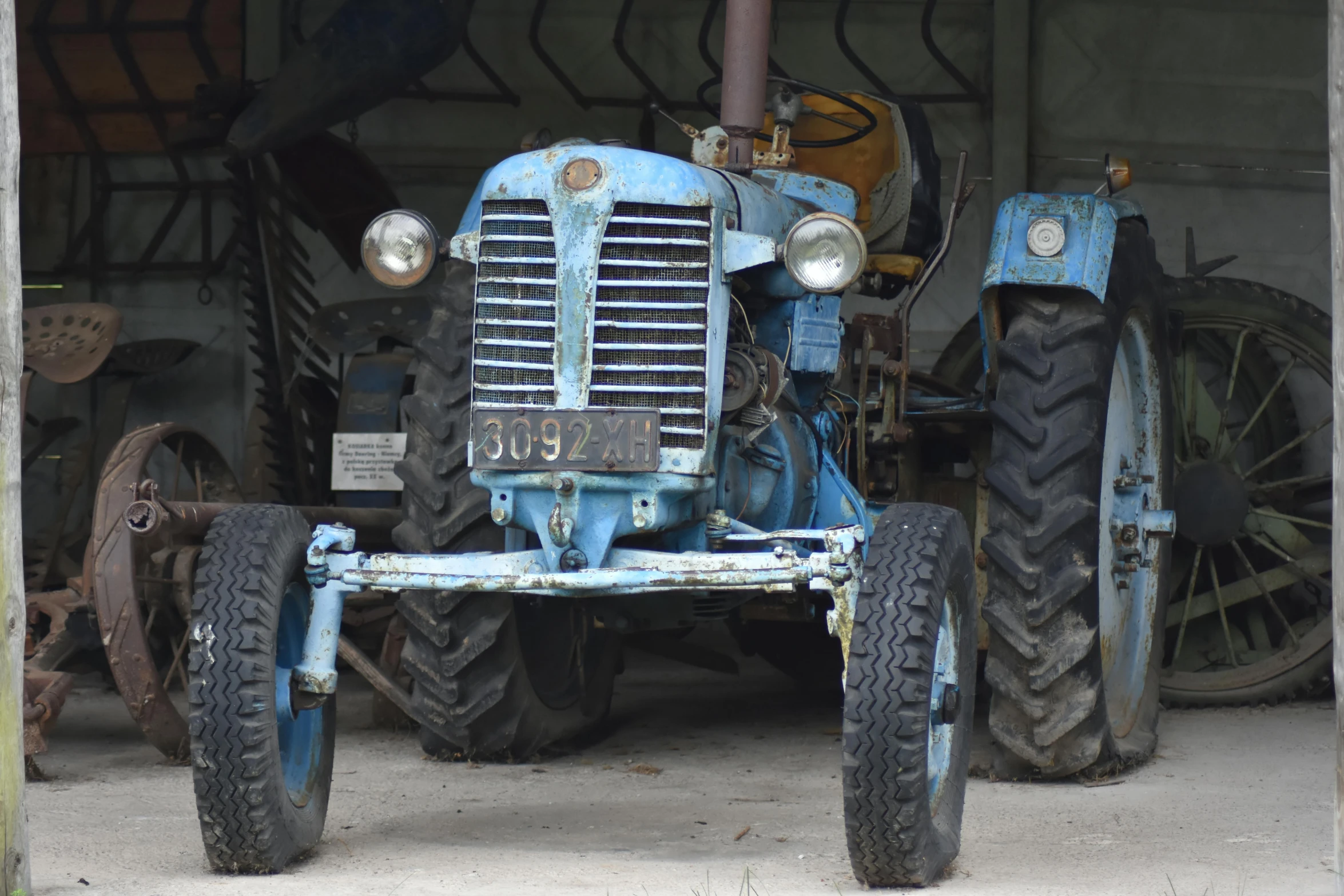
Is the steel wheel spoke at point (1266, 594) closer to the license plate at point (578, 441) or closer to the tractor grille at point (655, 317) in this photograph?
the tractor grille at point (655, 317)

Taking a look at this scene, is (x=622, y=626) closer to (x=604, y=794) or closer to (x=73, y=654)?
(x=604, y=794)

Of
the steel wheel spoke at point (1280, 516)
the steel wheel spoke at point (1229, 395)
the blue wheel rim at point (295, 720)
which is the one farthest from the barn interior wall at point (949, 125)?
the blue wheel rim at point (295, 720)

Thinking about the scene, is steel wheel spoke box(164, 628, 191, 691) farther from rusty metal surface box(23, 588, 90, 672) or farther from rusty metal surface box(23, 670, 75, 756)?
rusty metal surface box(23, 670, 75, 756)

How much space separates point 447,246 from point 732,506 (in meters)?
0.99

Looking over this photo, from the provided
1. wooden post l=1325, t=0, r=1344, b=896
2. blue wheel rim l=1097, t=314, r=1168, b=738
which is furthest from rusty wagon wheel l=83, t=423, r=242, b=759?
wooden post l=1325, t=0, r=1344, b=896

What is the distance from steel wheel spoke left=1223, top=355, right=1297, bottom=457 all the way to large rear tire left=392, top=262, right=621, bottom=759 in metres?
3.26

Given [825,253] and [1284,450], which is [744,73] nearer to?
[825,253]

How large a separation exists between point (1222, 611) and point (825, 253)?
370 centimetres

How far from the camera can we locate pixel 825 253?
4.32 m

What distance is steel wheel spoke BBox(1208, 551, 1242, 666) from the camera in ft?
24.1

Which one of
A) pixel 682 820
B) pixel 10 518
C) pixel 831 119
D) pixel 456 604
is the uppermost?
pixel 831 119

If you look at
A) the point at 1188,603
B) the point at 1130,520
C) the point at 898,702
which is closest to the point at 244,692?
the point at 898,702

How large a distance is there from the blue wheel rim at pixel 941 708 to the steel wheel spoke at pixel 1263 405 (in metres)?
3.58

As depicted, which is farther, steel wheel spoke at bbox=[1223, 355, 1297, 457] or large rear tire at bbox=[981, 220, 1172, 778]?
steel wheel spoke at bbox=[1223, 355, 1297, 457]
